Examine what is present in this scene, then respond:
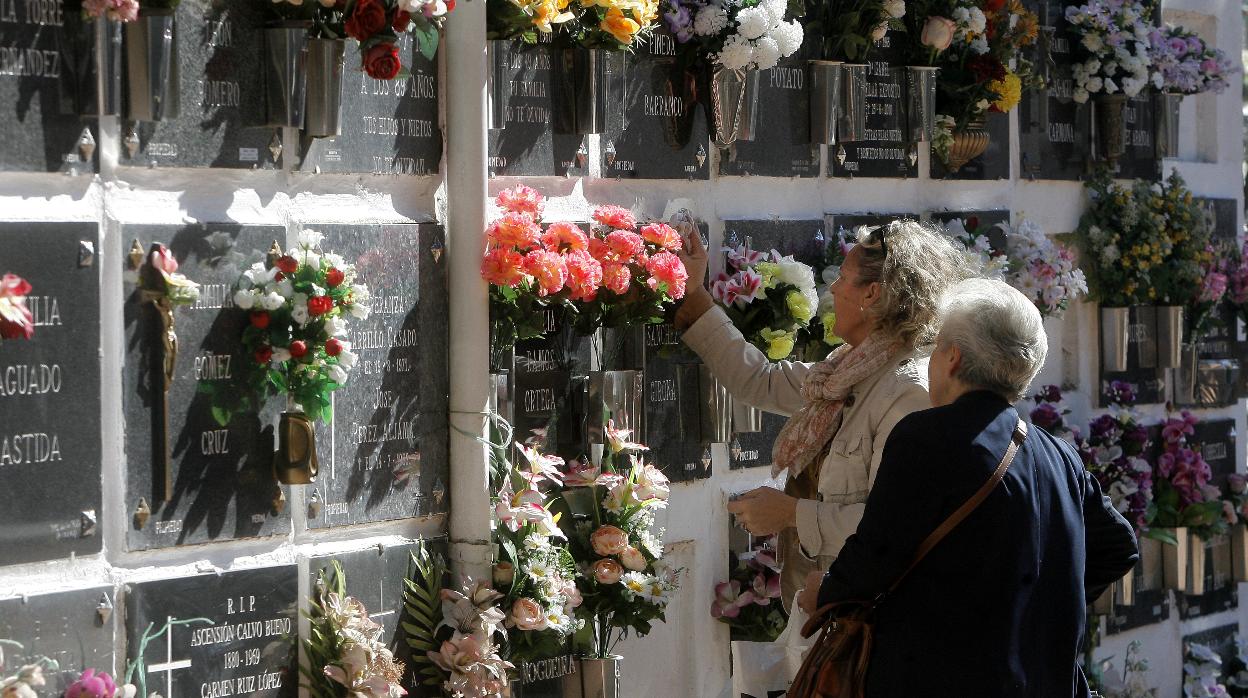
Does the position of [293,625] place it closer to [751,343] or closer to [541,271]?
[541,271]

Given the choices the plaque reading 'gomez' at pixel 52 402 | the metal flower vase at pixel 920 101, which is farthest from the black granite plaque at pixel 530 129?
the metal flower vase at pixel 920 101

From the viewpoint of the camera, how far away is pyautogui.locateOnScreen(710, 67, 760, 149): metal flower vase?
5.32m

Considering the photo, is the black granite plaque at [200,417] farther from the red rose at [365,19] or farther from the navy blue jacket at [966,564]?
the navy blue jacket at [966,564]

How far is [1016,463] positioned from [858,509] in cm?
80

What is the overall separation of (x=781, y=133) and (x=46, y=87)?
9.27 feet

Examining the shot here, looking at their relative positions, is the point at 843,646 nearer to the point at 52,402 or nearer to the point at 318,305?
the point at 318,305

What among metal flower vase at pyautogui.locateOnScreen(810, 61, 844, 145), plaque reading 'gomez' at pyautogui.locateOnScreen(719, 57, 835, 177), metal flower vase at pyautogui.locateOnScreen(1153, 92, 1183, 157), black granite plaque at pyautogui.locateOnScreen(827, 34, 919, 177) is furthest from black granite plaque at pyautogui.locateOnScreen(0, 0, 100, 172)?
metal flower vase at pyautogui.locateOnScreen(1153, 92, 1183, 157)

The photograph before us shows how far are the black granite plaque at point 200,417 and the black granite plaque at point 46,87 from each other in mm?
259

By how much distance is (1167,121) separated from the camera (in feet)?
24.7

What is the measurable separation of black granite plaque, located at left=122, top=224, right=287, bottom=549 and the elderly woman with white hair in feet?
4.81

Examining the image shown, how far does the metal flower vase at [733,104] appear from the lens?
17.5ft

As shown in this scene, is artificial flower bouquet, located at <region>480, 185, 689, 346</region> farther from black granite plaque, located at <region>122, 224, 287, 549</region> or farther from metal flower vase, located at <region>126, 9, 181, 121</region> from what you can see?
metal flower vase, located at <region>126, 9, 181, 121</region>

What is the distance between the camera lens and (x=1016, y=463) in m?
3.52

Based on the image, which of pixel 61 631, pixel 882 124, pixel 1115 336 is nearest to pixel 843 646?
pixel 61 631
